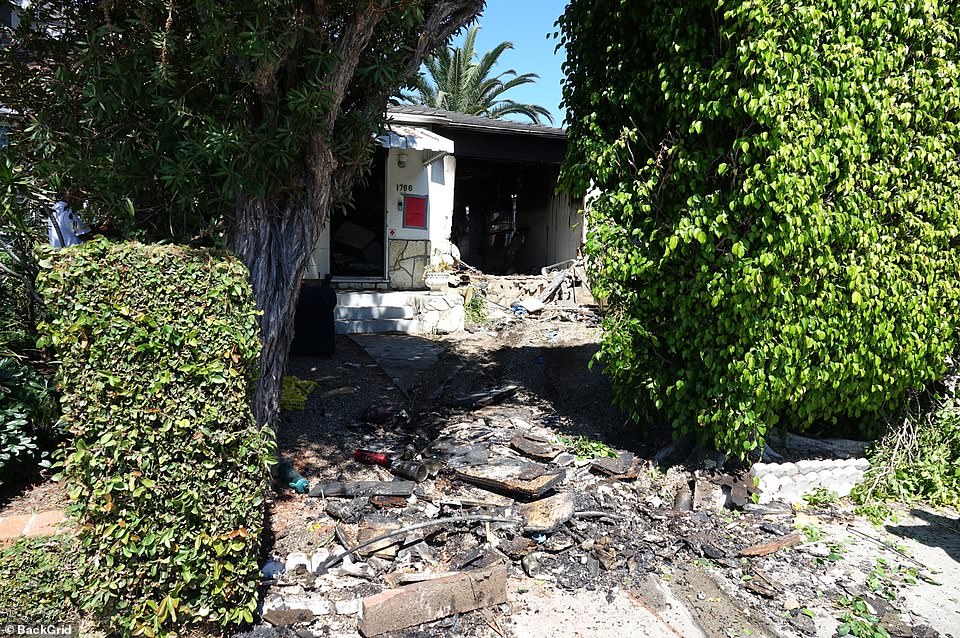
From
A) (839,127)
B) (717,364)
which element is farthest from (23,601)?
(839,127)

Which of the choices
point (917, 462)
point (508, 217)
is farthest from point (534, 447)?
point (508, 217)

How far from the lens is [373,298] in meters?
10.4

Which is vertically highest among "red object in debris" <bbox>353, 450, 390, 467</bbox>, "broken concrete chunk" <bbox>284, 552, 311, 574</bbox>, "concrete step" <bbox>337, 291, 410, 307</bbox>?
"concrete step" <bbox>337, 291, 410, 307</bbox>

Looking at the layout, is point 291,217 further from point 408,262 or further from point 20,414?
point 408,262

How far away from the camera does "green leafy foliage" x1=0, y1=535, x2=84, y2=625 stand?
3.19m

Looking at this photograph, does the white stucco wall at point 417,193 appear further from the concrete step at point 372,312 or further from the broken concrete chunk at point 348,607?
the broken concrete chunk at point 348,607

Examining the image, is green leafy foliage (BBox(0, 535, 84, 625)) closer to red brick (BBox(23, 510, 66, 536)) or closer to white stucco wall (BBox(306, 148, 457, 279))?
red brick (BBox(23, 510, 66, 536))

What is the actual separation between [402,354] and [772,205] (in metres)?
5.82

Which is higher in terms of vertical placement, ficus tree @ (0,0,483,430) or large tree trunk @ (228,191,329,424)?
ficus tree @ (0,0,483,430)

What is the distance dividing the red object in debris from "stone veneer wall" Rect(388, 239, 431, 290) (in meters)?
6.29

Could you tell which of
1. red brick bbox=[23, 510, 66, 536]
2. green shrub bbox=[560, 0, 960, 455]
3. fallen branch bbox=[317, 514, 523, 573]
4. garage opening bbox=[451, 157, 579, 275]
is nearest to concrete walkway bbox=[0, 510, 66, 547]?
red brick bbox=[23, 510, 66, 536]

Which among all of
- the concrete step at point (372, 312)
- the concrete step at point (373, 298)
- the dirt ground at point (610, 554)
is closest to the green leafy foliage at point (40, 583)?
the dirt ground at point (610, 554)

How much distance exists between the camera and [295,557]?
13.1ft

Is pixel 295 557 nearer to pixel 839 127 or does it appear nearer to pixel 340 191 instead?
pixel 340 191
